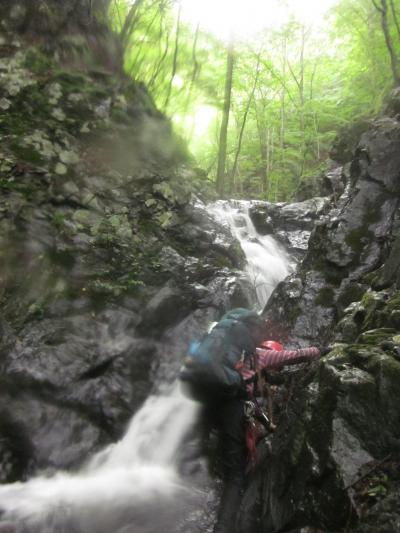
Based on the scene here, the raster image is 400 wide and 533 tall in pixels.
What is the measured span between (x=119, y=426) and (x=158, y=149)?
345 inches

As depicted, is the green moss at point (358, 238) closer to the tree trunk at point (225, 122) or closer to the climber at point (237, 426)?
the climber at point (237, 426)

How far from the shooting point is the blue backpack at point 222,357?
3.81 meters

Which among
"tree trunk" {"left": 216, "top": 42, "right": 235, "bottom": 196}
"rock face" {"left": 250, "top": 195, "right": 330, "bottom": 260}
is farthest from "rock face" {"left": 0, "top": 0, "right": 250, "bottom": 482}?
"tree trunk" {"left": 216, "top": 42, "right": 235, "bottom": 196}

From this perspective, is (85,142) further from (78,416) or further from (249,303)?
(78,416)

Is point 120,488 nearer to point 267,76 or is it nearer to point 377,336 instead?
point 377,336

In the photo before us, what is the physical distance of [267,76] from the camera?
59.7 feet

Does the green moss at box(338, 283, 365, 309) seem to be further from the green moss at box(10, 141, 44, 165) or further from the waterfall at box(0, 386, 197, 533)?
the green moss at box(10, 141, 44, 165)

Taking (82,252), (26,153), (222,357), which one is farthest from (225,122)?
(222,357)

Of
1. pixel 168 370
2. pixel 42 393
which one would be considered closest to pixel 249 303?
pixel 168 370

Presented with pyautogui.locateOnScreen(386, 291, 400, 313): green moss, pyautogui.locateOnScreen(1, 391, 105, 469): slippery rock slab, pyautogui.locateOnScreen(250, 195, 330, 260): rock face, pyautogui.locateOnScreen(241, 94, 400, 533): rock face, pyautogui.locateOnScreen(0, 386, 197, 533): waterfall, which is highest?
pyautogui.locateOnScreen(250, 195, 330, 260): rock face

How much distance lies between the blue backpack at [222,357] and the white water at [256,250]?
457cm

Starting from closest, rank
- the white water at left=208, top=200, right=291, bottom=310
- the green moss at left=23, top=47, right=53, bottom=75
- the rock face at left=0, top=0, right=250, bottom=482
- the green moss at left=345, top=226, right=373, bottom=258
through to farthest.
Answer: the rock face at left=0, top=0, right=250, bottom=482 → the green moss at left=345, top=226, right=373, bottom=258 → the white water at left=208, top=200, right=291, bottom=310 → the green moss at left=23, top=47, right=53, bottom=75

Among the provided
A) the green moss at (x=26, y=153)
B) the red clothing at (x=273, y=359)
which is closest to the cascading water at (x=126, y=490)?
the red clothing at (x=273, y=359)

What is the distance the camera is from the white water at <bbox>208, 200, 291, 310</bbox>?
9672 millimetres
